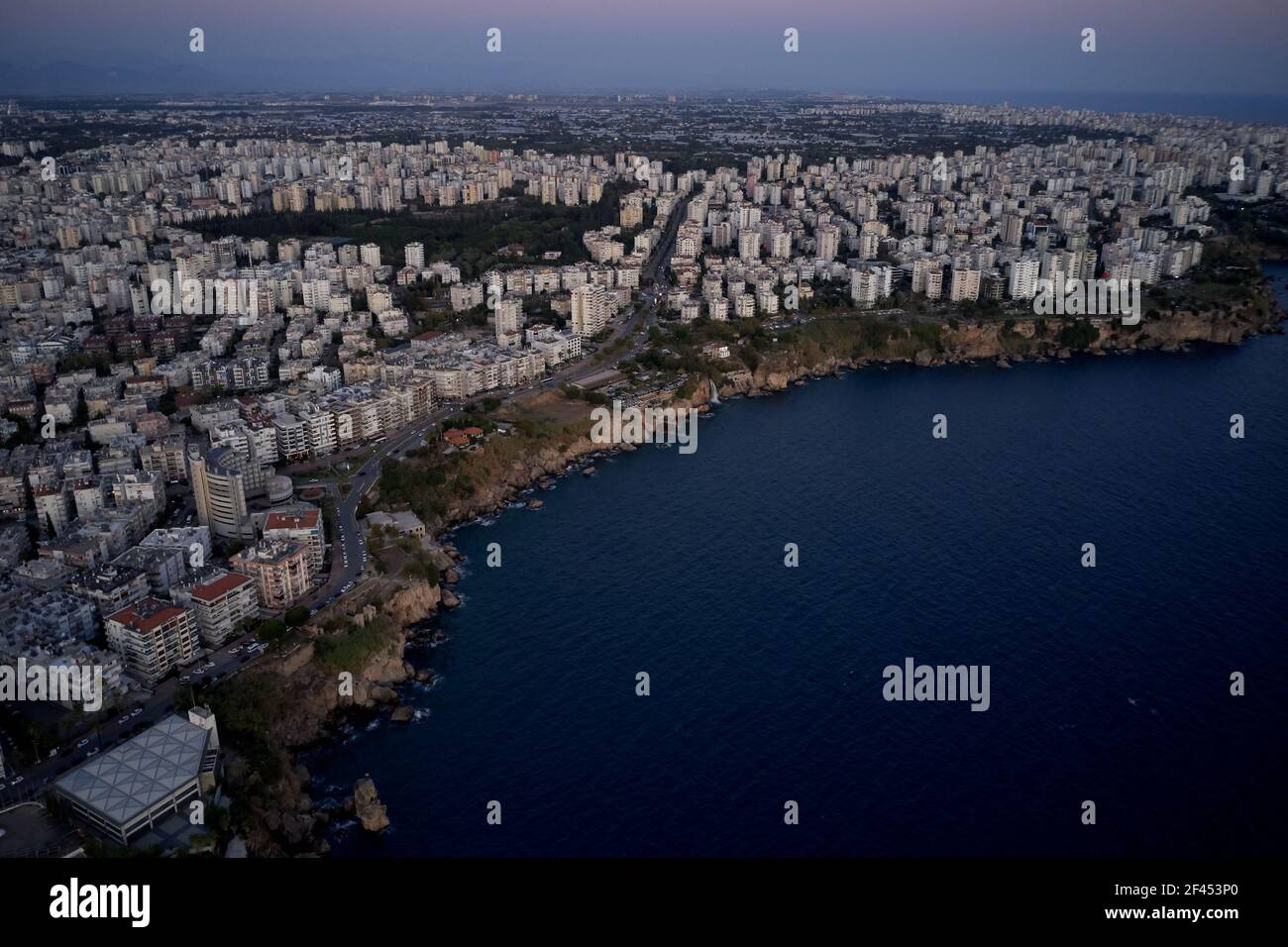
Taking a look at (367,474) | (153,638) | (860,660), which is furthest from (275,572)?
(860,660)

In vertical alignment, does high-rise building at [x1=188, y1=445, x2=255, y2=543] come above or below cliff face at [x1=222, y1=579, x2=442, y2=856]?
above

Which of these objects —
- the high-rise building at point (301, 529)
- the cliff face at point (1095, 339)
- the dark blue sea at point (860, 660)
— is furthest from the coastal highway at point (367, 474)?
the cliff face at point (1095, 339)

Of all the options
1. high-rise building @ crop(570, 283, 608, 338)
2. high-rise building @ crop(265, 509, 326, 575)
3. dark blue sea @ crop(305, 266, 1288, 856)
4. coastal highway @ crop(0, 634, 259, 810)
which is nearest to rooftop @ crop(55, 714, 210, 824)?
coastal highway @ crop(0, 634, 259, 810)

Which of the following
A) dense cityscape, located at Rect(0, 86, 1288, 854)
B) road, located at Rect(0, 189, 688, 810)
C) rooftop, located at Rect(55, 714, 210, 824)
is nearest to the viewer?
rooftop, located at Rect(55, 714, 210, 824)

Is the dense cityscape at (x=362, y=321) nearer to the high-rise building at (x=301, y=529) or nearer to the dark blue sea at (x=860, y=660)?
the high-rise building at (x=301, y=529)

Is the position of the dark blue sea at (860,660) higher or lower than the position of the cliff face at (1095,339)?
lower

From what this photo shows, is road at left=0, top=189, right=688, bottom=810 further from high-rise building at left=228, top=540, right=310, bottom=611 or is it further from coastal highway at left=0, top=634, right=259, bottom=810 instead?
high-rise building at left=228, top=540, right=310, bottom=611
